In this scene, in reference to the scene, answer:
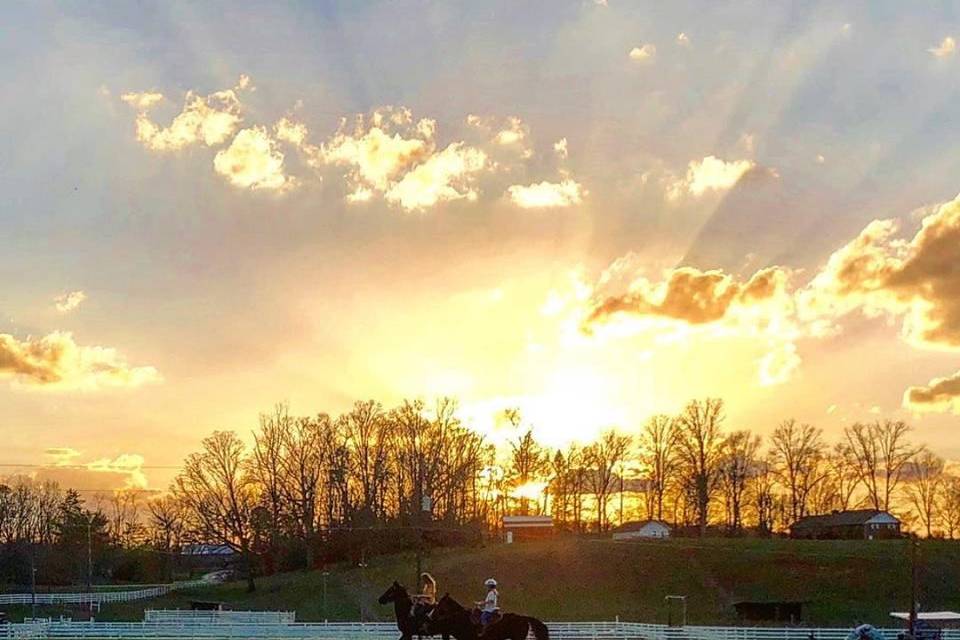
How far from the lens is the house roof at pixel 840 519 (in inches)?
3652

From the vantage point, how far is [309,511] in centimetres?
9038

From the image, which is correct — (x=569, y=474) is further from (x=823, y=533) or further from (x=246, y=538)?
(x=246, y=538)

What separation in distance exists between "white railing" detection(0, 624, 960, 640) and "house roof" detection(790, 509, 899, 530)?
188 feet

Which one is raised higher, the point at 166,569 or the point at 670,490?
the point at 670,490

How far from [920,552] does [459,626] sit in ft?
206

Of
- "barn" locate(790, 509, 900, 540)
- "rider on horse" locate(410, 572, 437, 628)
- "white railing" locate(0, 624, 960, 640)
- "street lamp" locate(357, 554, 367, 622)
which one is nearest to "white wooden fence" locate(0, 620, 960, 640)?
"white railing" locate(0, 624, 960, 640)

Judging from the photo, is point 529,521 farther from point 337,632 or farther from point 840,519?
point 337,632

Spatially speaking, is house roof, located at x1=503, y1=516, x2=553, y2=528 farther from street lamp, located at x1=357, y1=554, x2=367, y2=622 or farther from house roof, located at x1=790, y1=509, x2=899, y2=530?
house roof, located at x1=790, y1=509, x2=899, y2=530

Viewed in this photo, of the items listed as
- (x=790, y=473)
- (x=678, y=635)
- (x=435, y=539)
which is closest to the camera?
(x=678, y=635)

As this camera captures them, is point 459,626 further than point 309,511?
No

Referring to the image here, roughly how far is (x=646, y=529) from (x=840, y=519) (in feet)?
61.1

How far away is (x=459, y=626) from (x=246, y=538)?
68.2 m

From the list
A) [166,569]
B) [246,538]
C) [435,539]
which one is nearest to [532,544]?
[435,539]

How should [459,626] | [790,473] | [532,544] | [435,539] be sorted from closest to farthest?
[459,626]
[532,544]
[435,539]
[790,473]
